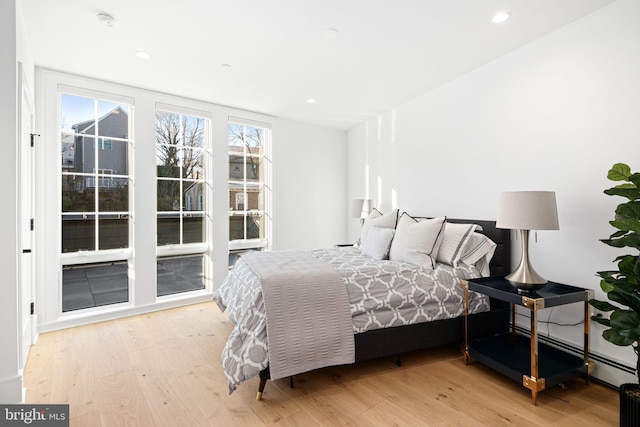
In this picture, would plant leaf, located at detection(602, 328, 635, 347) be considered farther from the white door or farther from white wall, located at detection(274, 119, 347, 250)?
the white door

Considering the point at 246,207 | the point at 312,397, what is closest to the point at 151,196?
the point at 246,207

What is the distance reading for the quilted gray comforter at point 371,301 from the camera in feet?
6.82

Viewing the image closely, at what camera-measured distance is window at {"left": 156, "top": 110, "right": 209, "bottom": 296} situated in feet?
13.6

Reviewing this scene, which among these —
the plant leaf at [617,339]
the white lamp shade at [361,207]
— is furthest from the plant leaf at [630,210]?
the white lamp shade at [361,207]

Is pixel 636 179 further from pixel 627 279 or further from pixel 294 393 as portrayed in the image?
pixel 294 393

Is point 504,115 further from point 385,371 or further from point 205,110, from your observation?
point 205,110

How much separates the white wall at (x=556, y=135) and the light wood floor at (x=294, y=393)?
2.69ft

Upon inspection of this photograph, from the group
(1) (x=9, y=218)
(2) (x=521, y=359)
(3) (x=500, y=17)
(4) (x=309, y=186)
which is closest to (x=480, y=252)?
(2) (x=521, y=359)

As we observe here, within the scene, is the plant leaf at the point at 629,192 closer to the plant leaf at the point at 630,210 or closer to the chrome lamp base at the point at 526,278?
the plant leaf at the point at 630,210

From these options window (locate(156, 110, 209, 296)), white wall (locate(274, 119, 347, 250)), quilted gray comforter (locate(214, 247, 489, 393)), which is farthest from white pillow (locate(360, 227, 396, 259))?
window (locate(156, 110, 209, 296))

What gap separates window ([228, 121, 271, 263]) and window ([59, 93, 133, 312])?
1331 mm

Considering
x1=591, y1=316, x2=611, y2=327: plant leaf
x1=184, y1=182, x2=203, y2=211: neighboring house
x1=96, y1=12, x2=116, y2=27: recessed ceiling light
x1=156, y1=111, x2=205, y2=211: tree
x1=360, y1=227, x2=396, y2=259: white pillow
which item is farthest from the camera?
x1=184, y1=182, x2=203, y2=211: neighboring house

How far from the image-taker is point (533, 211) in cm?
225

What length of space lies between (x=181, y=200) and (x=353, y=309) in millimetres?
2971
